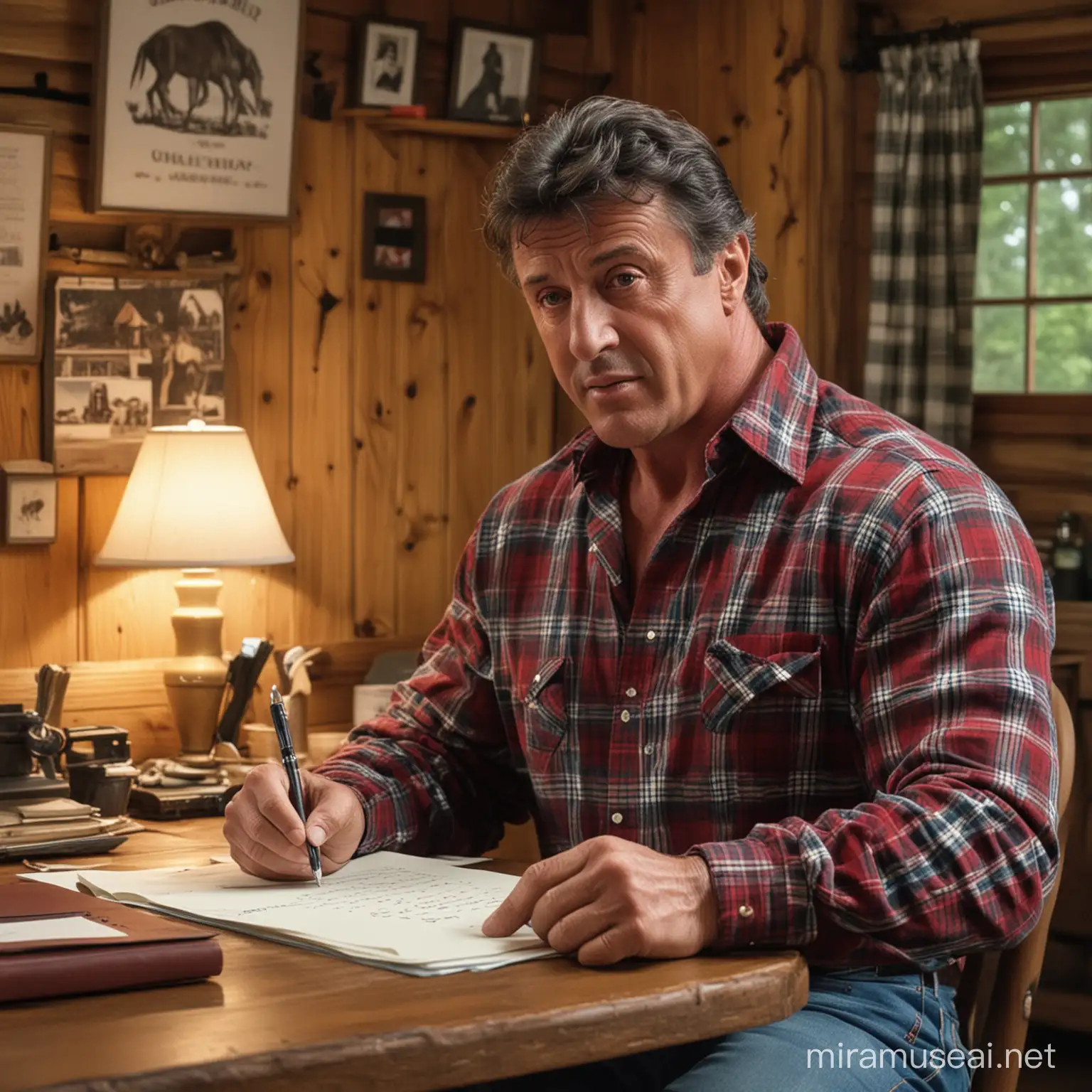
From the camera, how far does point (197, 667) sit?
3.02 meters

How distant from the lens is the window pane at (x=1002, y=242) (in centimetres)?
389

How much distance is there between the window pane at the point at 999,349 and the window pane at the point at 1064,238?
95mm

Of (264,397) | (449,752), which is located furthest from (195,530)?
(449,752)

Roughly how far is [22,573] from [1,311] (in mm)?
496

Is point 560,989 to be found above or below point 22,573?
below

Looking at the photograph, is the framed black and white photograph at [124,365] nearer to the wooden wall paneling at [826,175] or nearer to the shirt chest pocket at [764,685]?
the wooden wall paneling at [826,175]

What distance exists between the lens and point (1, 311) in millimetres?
3188

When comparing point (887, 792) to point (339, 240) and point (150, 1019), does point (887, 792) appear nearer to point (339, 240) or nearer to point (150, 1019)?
point (150, 1019)

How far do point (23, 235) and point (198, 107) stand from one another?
47 cm

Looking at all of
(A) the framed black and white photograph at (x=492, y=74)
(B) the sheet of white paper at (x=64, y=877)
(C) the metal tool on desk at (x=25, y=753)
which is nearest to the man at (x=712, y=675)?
(B) the sheet of white paper at (x=64, y=877)

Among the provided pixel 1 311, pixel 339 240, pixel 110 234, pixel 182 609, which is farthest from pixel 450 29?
pixel 182 609

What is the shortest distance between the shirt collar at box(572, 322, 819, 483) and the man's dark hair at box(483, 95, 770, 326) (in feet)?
0.48

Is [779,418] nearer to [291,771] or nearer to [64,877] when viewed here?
[291,771]

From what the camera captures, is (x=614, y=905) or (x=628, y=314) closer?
(x=614, y=905)
